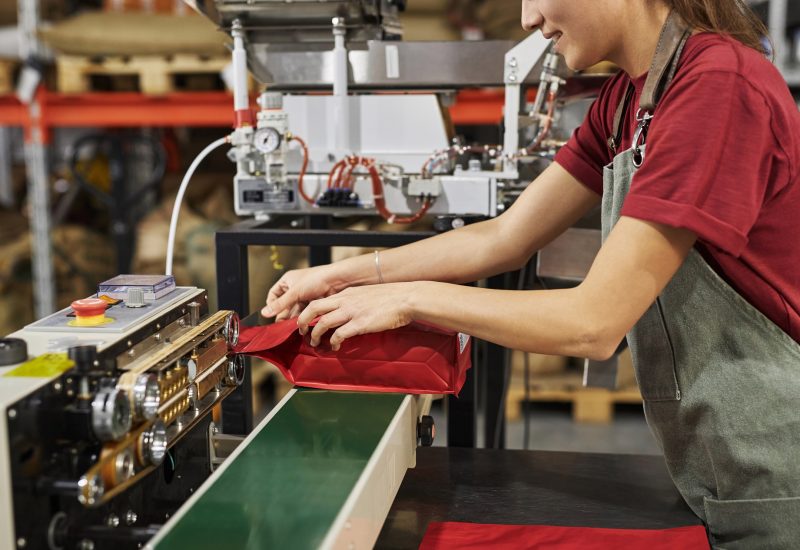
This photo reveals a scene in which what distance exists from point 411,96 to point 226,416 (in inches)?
29.1

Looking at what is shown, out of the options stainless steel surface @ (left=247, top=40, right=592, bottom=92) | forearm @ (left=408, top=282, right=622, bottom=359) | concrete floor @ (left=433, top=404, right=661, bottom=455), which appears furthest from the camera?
concrete floor @ (left=433, top=404, right=661, bottom=455)

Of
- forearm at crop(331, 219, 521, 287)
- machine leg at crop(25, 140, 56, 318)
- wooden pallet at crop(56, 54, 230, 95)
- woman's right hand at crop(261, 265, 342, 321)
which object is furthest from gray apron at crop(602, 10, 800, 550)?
machine leg at crop(25, 140, 56, 318)

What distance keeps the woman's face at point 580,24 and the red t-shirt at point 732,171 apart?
4.2 inches

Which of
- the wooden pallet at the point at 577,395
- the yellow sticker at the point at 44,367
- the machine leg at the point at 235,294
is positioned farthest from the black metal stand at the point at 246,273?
the wooden pallet at the point at 577,395

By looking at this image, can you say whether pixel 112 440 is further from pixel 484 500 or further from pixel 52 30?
pixel 52 30

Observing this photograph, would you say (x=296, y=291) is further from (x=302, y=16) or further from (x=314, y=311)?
(x=302, y=16)

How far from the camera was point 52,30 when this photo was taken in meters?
3.28

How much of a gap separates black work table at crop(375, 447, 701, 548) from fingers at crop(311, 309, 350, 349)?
0.82ft

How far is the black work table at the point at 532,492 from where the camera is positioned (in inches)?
44.9

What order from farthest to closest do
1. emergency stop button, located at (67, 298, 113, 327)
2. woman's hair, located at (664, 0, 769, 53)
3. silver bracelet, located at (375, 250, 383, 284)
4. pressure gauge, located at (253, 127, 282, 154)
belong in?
1. pressure gauge, located at (253, 127, 282, 154)
2. silver bracelet, located at (375, 250, 383, 284)
3. woman's hair, located at (664, 0, 769, 53)
4. emergency stop button, located at (67, 298, 113, 327)

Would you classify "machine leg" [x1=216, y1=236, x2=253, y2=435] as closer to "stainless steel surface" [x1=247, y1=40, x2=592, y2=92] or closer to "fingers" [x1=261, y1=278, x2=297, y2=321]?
"fingers" [x1=261, y1=278, x2=297, y2=321]

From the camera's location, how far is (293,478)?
919 millimetres

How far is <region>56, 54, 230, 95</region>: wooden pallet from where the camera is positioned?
3344mm

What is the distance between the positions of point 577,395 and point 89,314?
268cm
